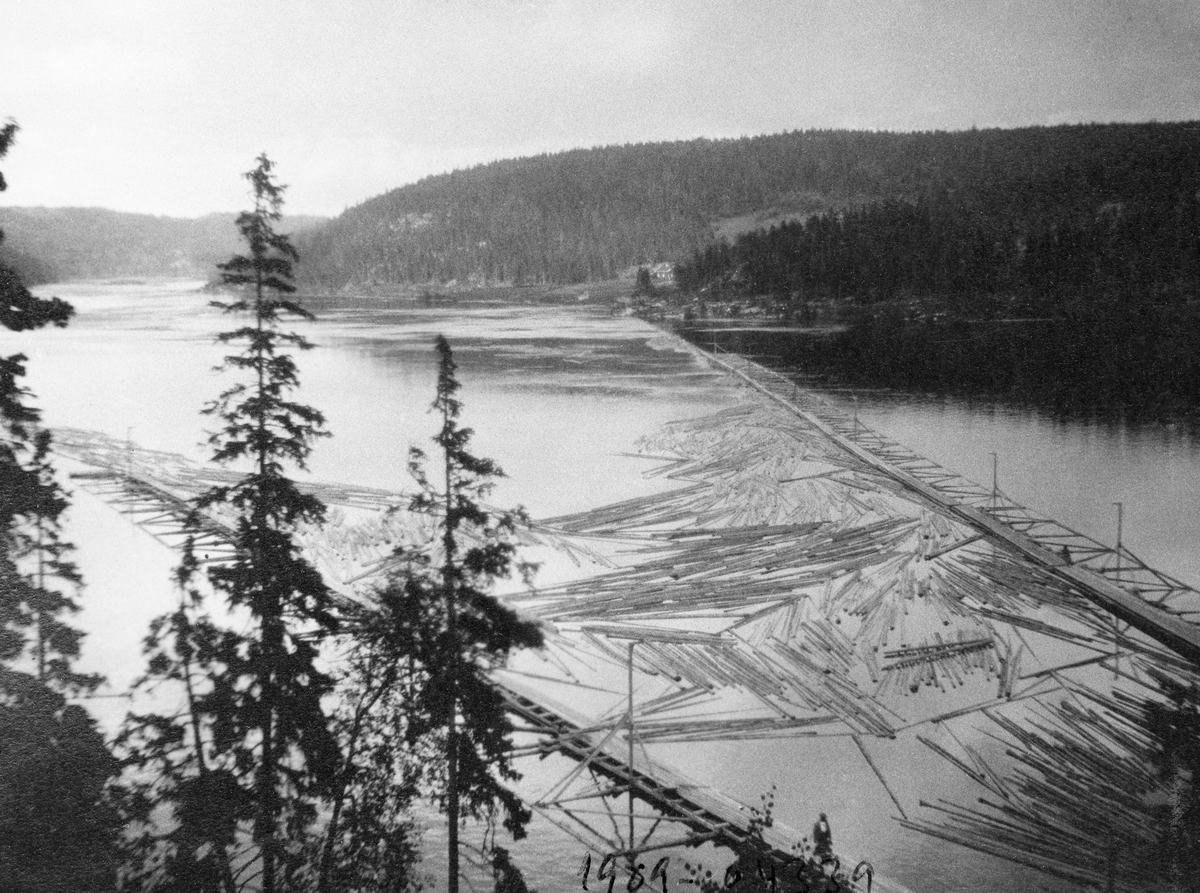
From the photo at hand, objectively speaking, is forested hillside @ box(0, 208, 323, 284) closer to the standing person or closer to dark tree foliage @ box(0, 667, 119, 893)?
dark tree foliage @ box(0, 667, 119, 893)

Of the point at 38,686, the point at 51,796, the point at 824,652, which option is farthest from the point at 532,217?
the point at 51,796

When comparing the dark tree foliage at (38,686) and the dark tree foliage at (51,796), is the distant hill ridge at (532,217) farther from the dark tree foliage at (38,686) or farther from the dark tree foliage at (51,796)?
the dark tree foliage at (51,796)

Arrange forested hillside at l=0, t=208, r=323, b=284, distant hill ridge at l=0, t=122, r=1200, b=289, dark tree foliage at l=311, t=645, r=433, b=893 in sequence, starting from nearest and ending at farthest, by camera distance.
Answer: dark tree foliage at l=311, t=645, r=433, b=893
forested hillside at l=0, t=208, r=323, b=284
distant hill ridge at l=0, t=122, r=1200, b=289

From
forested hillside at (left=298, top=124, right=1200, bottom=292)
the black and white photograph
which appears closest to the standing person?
the black and white photograph

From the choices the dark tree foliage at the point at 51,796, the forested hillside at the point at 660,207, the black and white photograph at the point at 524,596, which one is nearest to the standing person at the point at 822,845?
the black and white photograph at the point at 524,596

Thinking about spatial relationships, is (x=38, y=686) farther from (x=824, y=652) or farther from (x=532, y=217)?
(x=532, y=217)

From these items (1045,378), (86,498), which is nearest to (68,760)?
(86,498)

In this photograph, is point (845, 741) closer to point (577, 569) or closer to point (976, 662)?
point (976, 662)
